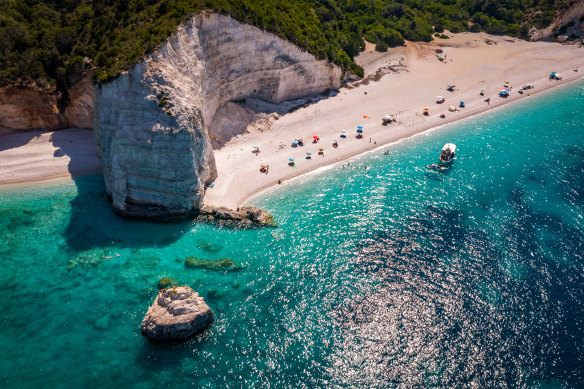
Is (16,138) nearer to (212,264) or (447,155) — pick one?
(212,264)

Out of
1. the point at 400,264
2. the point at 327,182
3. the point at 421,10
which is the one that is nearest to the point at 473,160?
the point at 327,182

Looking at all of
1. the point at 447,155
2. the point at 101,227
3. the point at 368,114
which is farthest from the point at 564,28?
the point at 101,227

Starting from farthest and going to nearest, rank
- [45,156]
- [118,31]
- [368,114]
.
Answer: [368,114], [45,156], [118,31]

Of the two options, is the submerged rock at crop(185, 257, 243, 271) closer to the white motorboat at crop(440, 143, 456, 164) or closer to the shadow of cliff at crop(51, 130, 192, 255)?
the shadow of cliff at crop(51, 130, 192, 255)

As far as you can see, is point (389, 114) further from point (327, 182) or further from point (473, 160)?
point (327, 182)

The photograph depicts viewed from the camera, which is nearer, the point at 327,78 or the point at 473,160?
the point at 473,160

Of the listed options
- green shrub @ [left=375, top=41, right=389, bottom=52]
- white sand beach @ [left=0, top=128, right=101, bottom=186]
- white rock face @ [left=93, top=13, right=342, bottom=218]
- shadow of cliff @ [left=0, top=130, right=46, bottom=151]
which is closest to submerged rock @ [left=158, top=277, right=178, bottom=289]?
white rock face @ [left=93, top=13, right=342, bottom=218]

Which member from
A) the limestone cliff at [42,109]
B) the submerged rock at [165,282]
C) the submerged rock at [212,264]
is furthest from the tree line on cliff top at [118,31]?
the submerged rock at [165,282]
